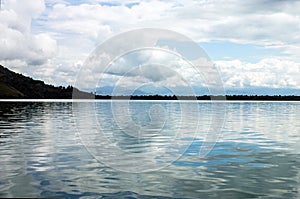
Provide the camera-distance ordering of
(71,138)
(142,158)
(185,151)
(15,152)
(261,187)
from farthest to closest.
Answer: (71,138), (185,151), (15,152), (142,158), (261,187)

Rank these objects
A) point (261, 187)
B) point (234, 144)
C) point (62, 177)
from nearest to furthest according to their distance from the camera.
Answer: point (261, 187)
point (62, 177)
point (234, 144)

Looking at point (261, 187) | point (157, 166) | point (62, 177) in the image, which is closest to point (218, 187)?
point (261, 187)

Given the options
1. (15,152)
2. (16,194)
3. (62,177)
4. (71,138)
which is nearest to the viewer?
(16,194)

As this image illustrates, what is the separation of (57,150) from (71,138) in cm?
1047

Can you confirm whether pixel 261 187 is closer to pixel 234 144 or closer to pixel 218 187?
pixel 218 187

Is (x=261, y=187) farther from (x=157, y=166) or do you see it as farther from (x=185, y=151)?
(x=185, y=151)

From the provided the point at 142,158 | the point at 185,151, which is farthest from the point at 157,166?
the point at 185,151

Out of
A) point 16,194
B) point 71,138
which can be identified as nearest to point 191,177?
point 16,194

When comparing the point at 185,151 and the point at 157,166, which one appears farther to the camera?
the point at 185,151

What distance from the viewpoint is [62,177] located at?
77.7 feet

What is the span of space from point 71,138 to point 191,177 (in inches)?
980

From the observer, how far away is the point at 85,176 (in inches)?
948

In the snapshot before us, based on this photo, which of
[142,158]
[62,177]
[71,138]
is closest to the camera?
[62,177]

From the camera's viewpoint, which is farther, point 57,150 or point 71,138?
point 71,138
